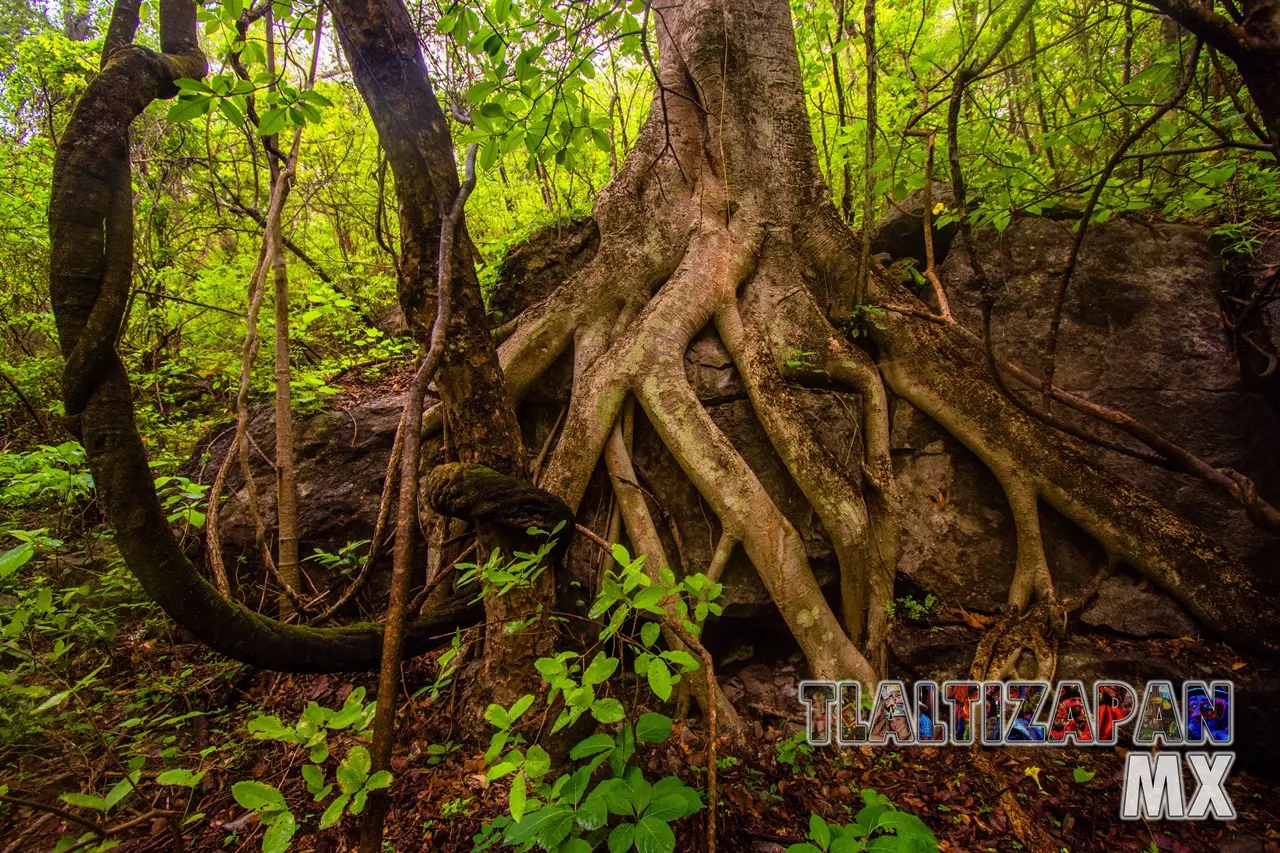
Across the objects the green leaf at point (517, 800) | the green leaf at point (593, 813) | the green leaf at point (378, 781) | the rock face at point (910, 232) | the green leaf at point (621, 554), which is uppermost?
the rock face at point (910, 232)

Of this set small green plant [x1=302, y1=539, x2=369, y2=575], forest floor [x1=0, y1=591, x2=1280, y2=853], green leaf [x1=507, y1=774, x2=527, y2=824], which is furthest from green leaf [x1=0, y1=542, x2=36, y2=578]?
small green plant [x1=302, y1=539, x2=369, y2=575]

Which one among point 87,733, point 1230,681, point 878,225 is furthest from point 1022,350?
point 87,733

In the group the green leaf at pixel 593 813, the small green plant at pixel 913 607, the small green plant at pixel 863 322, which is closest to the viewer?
the green leaf at pixel 593 813

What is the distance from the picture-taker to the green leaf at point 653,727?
1293mm

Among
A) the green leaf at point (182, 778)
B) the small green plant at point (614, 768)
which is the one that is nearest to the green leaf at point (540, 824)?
the small green plant at point (614, 768)

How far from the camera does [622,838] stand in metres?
1.09

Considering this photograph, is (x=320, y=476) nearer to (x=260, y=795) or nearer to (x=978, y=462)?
(x=260, y=795)

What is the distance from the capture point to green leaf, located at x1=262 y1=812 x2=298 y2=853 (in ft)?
3.07

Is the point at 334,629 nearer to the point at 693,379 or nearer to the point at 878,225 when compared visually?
the point at 693,379

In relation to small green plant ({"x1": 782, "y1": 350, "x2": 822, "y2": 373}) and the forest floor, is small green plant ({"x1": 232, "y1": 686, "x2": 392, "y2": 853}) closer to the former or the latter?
the forest floor

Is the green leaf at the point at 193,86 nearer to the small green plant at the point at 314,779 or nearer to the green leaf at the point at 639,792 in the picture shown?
the small green plant at the point at 314,779

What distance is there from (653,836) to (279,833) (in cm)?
80

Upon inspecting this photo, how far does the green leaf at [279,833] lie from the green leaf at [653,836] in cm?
Result: 72

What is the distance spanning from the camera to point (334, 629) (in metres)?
1.80
